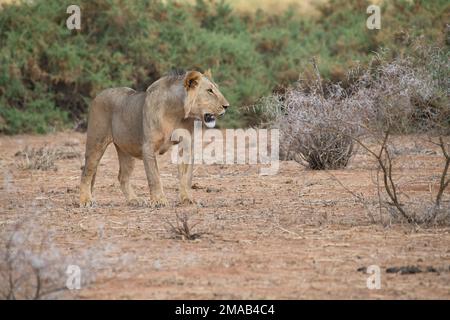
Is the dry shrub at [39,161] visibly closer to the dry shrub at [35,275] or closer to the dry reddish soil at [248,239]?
the dry reddish soil at [248,239]

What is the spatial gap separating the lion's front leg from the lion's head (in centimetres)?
60

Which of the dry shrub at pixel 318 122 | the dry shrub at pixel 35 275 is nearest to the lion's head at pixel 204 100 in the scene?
the dry shrub at pixel 318 122

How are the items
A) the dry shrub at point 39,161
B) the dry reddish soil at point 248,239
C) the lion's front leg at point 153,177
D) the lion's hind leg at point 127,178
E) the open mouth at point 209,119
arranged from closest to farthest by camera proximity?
1. the dry reddish soil at point 248,239
2. the lion's front leg at point 153,177
3. the open mouth at point 209,119
4. the lion's hind leg at point 127,178
5. the dry shrub at point 39,161

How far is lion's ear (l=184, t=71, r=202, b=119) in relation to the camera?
10156 mm

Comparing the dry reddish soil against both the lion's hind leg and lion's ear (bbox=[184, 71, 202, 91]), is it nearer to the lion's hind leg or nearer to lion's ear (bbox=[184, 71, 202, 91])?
the lion's hind leg

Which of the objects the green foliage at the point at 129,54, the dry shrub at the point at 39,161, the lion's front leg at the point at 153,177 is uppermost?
the green foliage at the point at 129,54

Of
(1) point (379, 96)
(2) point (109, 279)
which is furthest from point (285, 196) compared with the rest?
(2) point (109, 279)

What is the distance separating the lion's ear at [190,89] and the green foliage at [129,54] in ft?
36.8

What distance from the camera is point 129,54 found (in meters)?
23.6

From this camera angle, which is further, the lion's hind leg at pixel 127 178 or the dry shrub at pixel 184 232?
the lion's hind leg at pixel 127 178

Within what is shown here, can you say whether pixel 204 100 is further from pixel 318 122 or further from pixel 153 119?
pixel 318 122

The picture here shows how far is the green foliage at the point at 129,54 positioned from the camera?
22.3m

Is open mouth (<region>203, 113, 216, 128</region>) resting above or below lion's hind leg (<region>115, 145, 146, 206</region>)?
above

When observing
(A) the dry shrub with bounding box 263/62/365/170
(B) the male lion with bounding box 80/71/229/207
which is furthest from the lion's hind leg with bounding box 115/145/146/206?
(A) the dry shrub with bounding box 263/62/365/170
